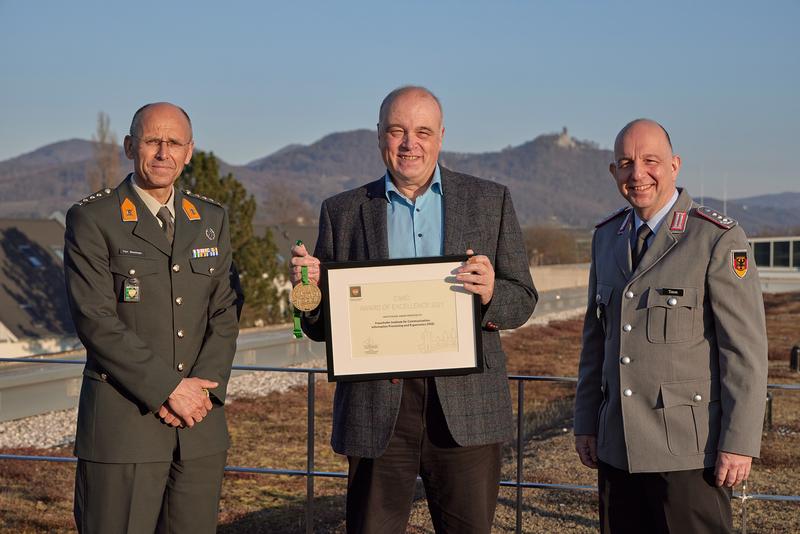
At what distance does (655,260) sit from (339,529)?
4658 millimetres

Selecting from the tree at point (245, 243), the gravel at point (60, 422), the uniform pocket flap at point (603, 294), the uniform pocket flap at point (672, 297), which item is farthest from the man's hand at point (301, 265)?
the tree at point (245, 243)

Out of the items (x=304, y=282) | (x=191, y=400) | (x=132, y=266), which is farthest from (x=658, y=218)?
(x=132, y=266)

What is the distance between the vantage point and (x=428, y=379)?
10.3 feet

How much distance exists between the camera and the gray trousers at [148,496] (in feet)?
10.3

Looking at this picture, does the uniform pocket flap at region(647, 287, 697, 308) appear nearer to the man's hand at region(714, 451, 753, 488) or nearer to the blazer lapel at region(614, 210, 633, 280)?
the blazer lapel at region(614, 210, 633, 280)

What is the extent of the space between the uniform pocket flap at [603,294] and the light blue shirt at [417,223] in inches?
23.2

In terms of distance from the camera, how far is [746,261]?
2941 mm

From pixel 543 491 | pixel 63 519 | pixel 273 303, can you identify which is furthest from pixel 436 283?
pixel 273 303

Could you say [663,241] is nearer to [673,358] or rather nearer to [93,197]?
[673,358]

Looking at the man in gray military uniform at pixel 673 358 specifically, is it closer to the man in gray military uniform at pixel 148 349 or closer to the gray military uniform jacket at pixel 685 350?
the gray military uniform jacket at pixel 685 350

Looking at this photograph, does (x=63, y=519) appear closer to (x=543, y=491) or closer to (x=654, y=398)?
(x=543, y=491)

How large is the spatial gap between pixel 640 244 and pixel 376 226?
0.91 meters

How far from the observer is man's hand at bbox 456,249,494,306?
9.71 ft

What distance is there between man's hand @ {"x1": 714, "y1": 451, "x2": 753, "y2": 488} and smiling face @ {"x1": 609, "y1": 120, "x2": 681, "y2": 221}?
0.83 metres
